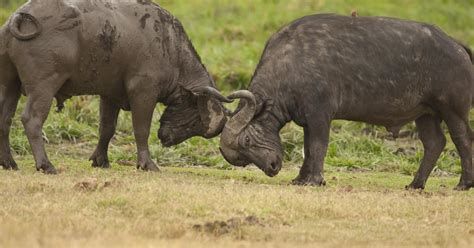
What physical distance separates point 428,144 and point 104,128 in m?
4.14

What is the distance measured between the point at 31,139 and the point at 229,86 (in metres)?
8.43

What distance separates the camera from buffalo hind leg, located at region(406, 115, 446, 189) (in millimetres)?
13992

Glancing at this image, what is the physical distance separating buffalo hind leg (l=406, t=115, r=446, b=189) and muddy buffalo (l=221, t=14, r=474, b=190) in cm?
4

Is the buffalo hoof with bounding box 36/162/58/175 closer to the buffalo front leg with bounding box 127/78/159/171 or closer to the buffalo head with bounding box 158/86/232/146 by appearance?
the buffalo front leg with bounding box 127/78/159/171

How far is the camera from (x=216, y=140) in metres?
17.6

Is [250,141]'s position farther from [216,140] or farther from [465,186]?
[216,140]

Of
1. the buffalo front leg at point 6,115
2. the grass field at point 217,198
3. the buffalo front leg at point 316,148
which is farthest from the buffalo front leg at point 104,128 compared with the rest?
the buffalo front leg at point 316,148

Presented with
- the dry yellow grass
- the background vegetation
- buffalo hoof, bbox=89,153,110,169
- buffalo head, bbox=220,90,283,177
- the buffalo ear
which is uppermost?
the buffalo ear

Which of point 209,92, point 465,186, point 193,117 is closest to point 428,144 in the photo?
point 465,186

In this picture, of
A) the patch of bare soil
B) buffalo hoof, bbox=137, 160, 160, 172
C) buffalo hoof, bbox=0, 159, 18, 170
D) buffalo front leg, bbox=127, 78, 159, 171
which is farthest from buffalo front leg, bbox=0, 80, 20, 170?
the patch of bare soil

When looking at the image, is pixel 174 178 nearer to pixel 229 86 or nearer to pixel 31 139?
pixel 31 139

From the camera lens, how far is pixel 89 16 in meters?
13.0

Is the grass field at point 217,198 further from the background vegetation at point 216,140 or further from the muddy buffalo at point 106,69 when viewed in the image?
the muddy buffalo at point 106,69

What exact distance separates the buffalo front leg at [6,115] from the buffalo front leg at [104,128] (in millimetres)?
1461
